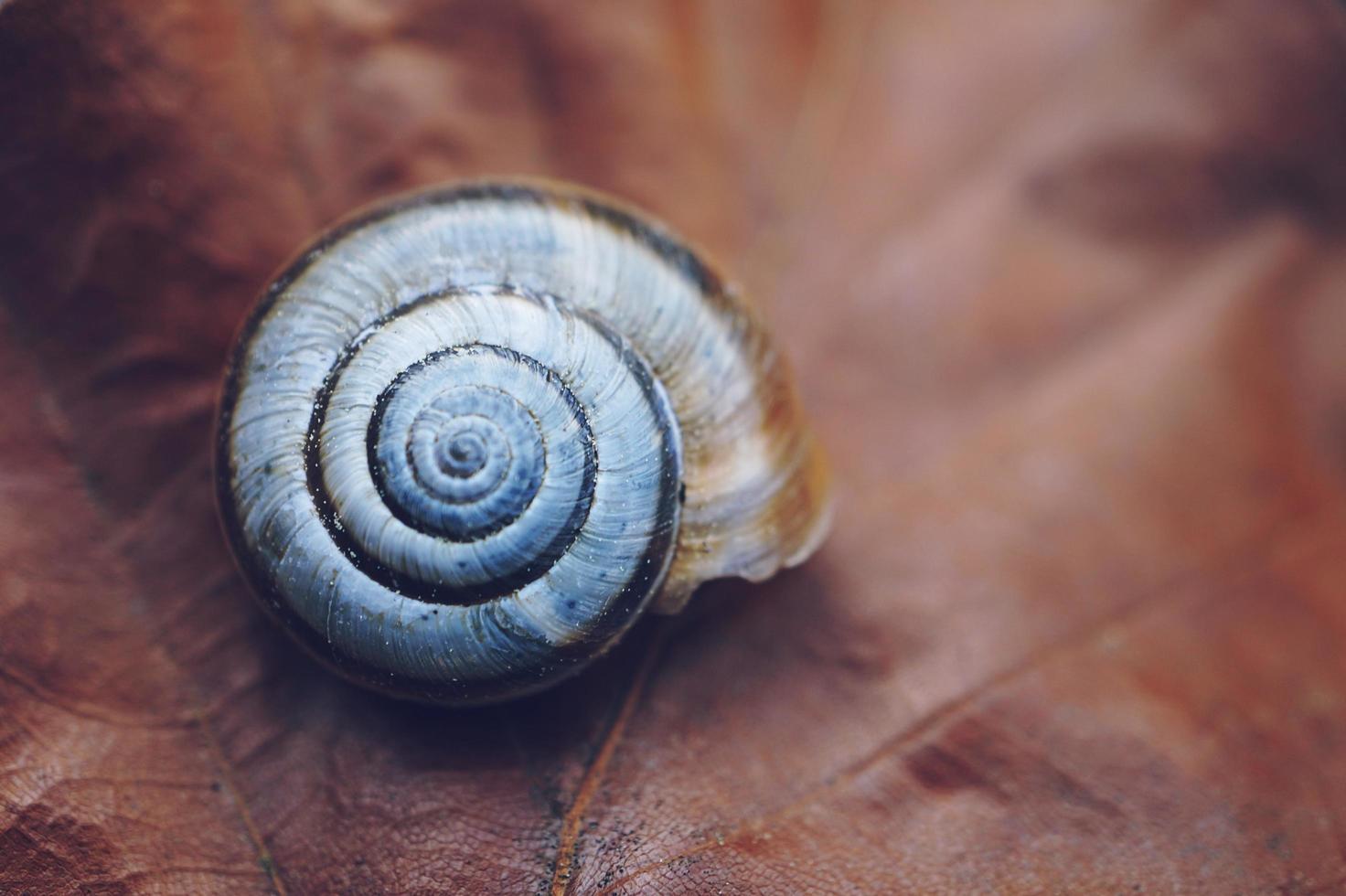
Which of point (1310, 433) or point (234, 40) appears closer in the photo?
point (234, 40)

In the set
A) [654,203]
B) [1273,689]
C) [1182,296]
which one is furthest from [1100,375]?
[654,203]

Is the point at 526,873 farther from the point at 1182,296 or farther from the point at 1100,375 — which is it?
the point at 1182,296

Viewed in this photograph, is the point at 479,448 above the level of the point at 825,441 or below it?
below

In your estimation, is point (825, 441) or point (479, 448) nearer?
point (479, 448)
